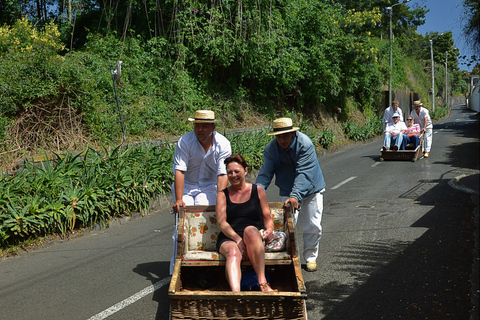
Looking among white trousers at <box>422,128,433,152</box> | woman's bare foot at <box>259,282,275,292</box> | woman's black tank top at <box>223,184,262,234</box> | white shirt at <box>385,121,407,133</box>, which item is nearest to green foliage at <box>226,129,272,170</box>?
white shirt at <box>385,121,407,133</box>

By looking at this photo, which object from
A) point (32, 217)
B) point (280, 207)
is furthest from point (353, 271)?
point (32, 217)

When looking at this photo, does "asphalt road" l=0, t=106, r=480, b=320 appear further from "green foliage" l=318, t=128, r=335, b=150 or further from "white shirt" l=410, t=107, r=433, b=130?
"green foliage" l=318, t=128, r=335, b=150

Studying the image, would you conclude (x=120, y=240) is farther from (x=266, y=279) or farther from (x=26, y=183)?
(x=266, y=279)

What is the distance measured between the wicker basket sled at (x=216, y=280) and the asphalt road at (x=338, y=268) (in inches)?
17.2

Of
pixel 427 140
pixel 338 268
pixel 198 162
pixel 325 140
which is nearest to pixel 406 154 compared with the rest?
pixel 427 140

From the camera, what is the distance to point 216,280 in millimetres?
4836

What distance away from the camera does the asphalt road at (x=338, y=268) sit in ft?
15.5

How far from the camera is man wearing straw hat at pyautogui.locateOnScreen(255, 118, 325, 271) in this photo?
212 inches

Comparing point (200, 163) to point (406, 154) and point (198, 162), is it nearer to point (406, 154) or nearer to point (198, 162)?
point (198, 162)

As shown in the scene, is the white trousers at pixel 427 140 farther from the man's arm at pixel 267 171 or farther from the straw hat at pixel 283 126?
the straw hat at pixel 283 126

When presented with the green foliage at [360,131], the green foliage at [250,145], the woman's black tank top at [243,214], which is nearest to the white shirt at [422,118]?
the green foliage at [250,145]

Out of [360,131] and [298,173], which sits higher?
[298,173]

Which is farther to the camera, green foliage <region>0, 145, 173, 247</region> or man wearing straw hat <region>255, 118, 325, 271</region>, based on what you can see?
green foliage <region>0, 145, 173, 247</region>

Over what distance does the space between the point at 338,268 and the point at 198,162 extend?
2.14m
